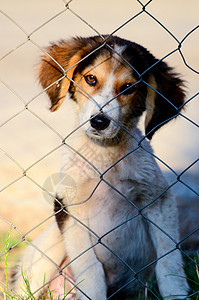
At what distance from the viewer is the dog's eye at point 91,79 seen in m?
2.65

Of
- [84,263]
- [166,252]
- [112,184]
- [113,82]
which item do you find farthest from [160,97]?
[84,263]

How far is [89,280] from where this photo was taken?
256cm

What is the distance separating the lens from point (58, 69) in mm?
2777

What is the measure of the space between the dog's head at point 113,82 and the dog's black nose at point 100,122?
0.02 meters

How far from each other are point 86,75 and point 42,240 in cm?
Answer: 101

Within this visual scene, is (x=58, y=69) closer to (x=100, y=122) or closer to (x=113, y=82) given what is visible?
(x=113, y=82)

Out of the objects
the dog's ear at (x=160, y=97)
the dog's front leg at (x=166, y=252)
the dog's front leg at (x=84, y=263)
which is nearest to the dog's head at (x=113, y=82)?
the dog's ear at (x=160, y=97)

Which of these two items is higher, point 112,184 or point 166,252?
point 112,184

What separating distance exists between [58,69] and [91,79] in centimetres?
24

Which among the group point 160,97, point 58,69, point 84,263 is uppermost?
point 58,69

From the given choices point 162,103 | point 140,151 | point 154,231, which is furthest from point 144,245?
point 162,103

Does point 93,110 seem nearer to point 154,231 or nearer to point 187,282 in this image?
point 154,231

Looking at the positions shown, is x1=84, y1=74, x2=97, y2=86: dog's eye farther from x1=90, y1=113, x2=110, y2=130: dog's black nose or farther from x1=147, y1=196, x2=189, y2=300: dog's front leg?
x1=147, y1=196, x2=189, y2=300: dog's front leg

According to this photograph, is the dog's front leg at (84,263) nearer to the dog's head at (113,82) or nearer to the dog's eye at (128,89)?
the dog's head at (113,82)
